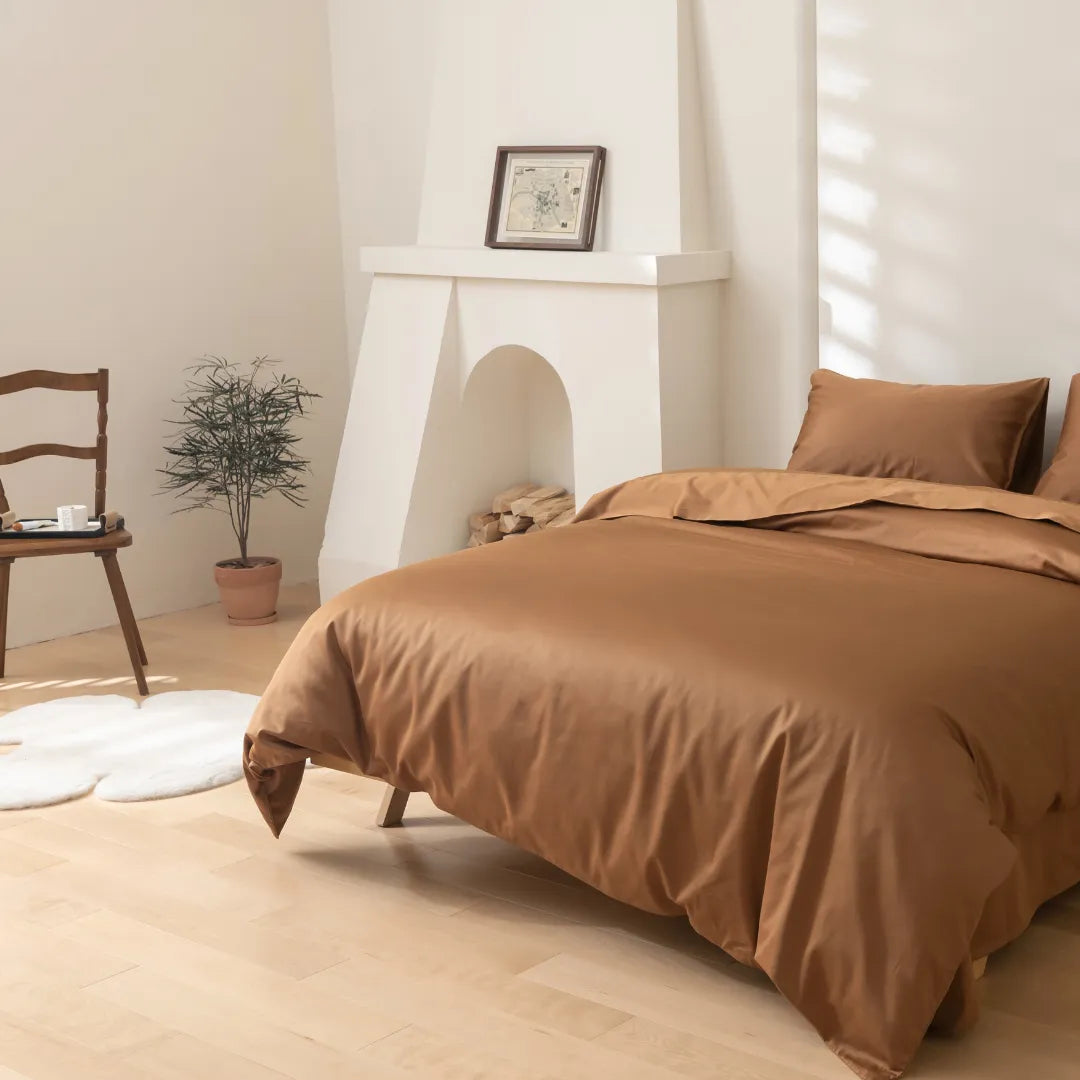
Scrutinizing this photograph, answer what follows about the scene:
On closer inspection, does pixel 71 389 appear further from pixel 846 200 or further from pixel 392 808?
pixel 846 200

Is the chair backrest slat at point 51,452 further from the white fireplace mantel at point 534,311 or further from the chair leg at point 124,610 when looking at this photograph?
the white fireplace mantel at point 534,311

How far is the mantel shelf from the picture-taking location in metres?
4.59

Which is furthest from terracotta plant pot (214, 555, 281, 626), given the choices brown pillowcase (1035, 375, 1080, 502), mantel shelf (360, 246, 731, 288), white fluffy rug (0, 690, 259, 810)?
brown pillowcase (1035, 375, 1080, 502)

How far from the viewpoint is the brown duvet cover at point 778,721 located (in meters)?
2.36

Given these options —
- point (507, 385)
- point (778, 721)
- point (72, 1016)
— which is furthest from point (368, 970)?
point (507, 385)

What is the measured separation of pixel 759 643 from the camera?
8.71 ft

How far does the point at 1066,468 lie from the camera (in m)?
3.63

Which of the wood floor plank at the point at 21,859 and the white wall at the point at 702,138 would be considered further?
the white wall at the point at 702,138

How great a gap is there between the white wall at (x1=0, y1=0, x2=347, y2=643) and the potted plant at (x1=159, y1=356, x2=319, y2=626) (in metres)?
0.08

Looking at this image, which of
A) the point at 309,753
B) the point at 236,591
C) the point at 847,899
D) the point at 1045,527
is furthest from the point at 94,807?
the point at 1045,527

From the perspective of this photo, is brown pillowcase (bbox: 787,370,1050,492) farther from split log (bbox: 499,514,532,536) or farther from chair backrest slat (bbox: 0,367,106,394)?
chair backrest slat (bbox: 0,367,106,394)

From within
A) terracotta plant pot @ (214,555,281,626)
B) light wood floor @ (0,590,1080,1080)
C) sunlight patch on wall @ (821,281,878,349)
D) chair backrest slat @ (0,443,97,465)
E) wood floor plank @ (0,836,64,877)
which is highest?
sunlight patch on wall @ (821,281,878,349)

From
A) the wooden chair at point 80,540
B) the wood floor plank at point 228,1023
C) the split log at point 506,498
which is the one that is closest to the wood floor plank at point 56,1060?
the wood floor plank at point 228,1023

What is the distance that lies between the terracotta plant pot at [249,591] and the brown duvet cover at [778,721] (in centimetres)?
206
